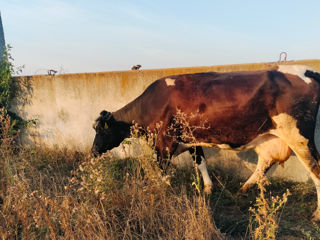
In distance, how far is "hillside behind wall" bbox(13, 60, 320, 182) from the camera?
5.26m

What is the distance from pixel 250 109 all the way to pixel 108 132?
229cm

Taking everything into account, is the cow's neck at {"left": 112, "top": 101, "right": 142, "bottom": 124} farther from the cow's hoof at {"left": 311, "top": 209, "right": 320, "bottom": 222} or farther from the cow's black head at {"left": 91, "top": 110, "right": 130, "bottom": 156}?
the cow's hoof at {"left": 311, "top": 209, "right": 320, "bottom": 222}

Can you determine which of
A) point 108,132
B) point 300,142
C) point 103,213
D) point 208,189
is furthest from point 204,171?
point 103,213

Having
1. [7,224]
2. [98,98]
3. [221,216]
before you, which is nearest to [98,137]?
[98,98]

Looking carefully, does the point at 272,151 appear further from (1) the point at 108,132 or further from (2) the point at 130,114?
(1) the point at 108,132

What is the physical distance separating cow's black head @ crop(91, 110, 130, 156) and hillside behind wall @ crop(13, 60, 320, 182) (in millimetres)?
1165

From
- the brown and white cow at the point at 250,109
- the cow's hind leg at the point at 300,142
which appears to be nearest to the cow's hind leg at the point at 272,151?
the brown and white cow at the point at 250,109

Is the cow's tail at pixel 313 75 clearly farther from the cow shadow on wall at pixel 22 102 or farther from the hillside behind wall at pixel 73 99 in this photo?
Answer: the cow shadow on wall at pixel 22 102

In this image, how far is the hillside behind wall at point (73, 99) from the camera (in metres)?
5.26

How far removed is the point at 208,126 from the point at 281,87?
3.40 feet

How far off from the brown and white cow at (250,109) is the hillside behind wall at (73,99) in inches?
54.1

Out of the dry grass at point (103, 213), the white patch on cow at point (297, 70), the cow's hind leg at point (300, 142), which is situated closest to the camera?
the dry grass at point (103, 213)

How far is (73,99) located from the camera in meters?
5.92

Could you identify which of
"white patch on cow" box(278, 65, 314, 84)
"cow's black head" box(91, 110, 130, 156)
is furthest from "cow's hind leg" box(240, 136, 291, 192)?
"cow's black head" box(91, 110, 130, 156)
